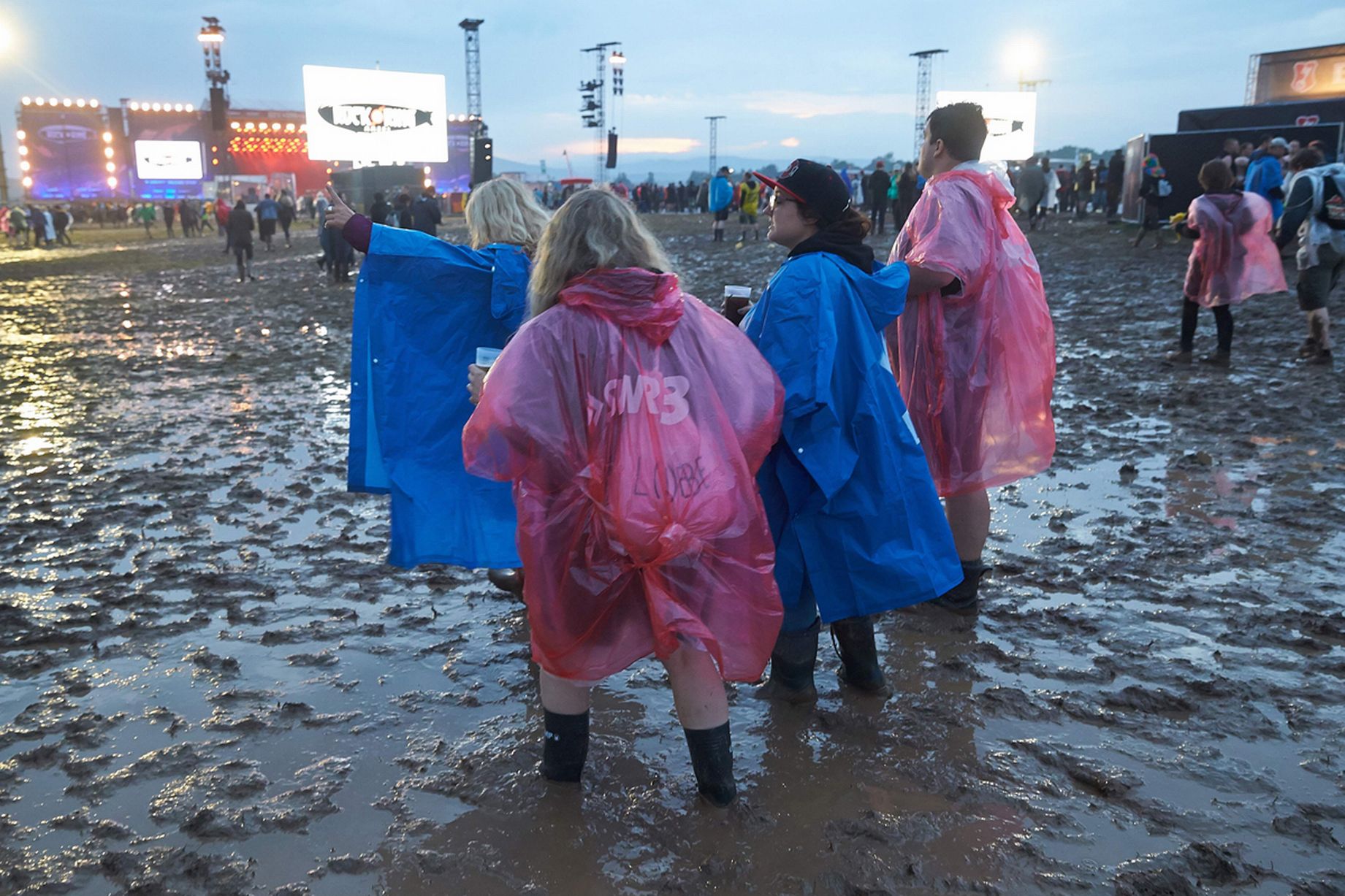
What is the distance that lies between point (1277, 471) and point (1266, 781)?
3.50 metres

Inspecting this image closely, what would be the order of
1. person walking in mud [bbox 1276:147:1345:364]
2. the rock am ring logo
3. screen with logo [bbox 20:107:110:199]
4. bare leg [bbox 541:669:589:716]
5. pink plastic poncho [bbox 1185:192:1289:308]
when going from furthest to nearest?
screen with logo [bbox 20:107:110:199] < the rock am ring logo < pink plastic poncho [bbox 1185:192:1289:308] < person walking in mud [bbox 1276:147:1345:364] < bare leg [bbox 541:669:589:716]

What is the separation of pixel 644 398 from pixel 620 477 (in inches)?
8.3

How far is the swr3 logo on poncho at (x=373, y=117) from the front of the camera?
31.8 meters

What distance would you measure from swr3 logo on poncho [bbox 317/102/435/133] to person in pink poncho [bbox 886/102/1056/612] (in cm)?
3139

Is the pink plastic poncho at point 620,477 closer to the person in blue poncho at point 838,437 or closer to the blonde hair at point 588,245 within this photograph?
the blonde hair at point 588,245

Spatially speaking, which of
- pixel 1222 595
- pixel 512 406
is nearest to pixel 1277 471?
pixel 1222 595

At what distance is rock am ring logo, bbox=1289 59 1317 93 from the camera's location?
3141 cm

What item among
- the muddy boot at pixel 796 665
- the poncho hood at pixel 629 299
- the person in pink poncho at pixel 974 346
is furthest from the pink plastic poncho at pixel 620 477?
the person in pink poncho at pixel 974 346

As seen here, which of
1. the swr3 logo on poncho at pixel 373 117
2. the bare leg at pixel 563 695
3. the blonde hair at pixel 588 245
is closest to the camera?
the blonde hair at pixel 588 245

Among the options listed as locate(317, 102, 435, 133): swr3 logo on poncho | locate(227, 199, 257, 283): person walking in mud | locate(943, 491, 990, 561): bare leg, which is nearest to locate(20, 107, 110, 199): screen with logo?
locate(317, 102, 435, 133): swr3 logo on poncho

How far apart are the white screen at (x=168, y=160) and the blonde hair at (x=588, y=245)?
201 ft

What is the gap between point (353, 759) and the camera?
310 centimetres

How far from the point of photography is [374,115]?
1286 inches

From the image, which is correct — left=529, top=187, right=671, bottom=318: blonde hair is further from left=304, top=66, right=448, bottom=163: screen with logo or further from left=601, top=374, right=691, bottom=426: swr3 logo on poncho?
left=304, top=66, right=448, bottom=163: screen with logo
